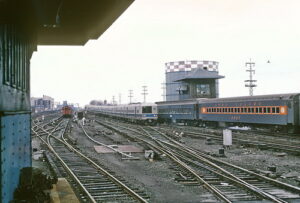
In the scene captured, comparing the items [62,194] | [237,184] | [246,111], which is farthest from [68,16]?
[246,111]

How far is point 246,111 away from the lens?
994 inches

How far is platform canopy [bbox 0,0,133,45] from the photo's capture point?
624cm

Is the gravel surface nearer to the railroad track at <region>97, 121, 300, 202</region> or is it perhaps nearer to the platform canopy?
the railroad track at <region>97, 121, 300, 202</region>

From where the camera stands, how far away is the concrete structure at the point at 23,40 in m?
3.83

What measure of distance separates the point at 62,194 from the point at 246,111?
19608 mm

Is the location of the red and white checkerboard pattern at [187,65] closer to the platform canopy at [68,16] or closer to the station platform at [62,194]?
the platform canopy at [68,16]

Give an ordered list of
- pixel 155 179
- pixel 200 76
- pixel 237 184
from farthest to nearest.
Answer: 1. pixel 200 76
2. pixel 155 179
3. pixel 237 184

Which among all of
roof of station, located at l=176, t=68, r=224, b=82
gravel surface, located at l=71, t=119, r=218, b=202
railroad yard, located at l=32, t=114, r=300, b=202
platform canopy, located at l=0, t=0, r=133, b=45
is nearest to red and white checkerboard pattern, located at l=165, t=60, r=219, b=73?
roof of station, located at l=176, t=68, r=224, b=82

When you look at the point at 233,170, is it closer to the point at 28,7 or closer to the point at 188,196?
the point at 188,196

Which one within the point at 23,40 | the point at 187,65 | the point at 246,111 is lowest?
the point at 246,111

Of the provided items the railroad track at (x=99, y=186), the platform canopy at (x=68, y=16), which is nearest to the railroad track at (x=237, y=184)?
the railroad track at (x=99, y=186)

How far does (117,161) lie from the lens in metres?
13.6

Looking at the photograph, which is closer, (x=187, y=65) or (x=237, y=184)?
(x=237, y=184)

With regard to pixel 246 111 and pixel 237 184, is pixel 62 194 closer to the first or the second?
pixel 237 184
